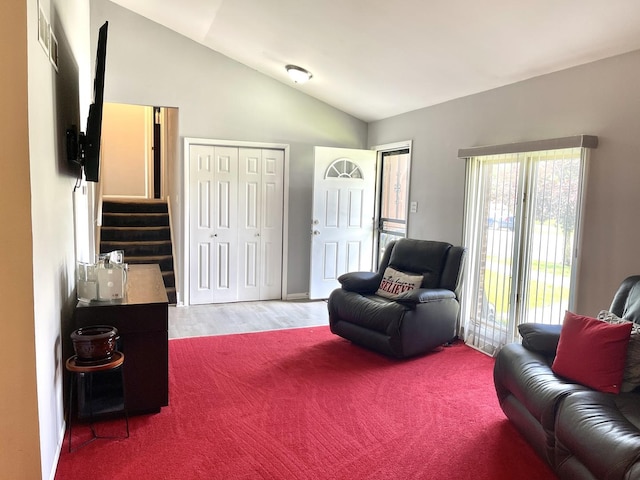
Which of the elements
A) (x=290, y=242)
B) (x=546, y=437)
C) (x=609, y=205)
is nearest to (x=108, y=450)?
(x=546, y=437)

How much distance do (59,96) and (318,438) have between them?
2.34 meters

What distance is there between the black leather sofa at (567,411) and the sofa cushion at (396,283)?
136cm

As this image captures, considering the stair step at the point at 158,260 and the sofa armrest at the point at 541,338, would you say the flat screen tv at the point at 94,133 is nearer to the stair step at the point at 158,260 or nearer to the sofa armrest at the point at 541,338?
the sofa armrest at the point at 541,338

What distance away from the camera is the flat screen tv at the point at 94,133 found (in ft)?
8.19

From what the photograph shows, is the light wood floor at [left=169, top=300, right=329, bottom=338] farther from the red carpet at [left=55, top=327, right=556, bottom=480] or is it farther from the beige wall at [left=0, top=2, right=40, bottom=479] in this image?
the beige wall at [left=0, top=2, right=40, bottom=479]

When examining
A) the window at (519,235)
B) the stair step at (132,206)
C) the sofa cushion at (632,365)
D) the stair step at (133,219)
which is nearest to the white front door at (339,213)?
the window at (519,235)

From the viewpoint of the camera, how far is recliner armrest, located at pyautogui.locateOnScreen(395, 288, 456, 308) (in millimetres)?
3606

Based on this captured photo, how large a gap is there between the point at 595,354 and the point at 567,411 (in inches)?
14.5

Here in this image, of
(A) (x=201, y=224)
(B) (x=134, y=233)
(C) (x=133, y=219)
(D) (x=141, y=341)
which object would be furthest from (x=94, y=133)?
(C) (x=133, y=219)

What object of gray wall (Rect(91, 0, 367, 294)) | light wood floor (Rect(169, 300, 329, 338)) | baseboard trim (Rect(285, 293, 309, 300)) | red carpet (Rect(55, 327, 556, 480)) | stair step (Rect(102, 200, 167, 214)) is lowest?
red carpet (Rect(55, 327, 556, 480))

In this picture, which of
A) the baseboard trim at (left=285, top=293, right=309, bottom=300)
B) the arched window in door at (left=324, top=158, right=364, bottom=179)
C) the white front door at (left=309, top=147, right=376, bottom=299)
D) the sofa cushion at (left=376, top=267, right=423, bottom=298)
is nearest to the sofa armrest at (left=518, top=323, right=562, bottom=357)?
the sofa cushion at (left=376, top=267, right=423, bottom=298)

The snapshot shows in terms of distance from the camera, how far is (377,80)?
4477 millimetres

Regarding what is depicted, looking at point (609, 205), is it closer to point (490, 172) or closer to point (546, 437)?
point (490, 172)

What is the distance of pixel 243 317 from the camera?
4879 mm
